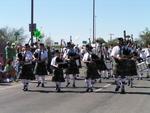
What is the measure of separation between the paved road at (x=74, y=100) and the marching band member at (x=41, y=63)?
0.86 metres

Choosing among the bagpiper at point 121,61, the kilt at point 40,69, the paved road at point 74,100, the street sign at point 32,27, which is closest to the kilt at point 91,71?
the paved road at point 74,100

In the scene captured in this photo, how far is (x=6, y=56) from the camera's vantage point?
87.8 ft

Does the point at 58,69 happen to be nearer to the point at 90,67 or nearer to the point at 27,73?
the point at 90,67

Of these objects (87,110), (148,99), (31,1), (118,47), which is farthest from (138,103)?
(31,1)

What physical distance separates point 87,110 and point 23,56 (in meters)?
7.05

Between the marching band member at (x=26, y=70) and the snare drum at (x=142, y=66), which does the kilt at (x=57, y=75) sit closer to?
the marching band member at (x=26, y=70)

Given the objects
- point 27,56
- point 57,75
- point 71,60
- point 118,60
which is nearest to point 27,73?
point 27,56

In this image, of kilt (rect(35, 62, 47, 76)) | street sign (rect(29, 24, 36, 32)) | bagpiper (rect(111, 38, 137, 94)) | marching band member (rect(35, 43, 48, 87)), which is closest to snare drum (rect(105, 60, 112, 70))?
street sign (rect(29, 24, 36, 32))

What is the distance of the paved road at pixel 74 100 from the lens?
14492 mm

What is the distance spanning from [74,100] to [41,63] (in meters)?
5.67

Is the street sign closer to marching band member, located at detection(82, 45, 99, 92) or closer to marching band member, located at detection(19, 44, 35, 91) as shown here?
marching band member, located at detection(19, 44, 35, 91)

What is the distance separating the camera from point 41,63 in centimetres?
2228

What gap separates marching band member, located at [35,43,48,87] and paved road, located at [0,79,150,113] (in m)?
0.86

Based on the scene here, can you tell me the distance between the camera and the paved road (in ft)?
47.5
